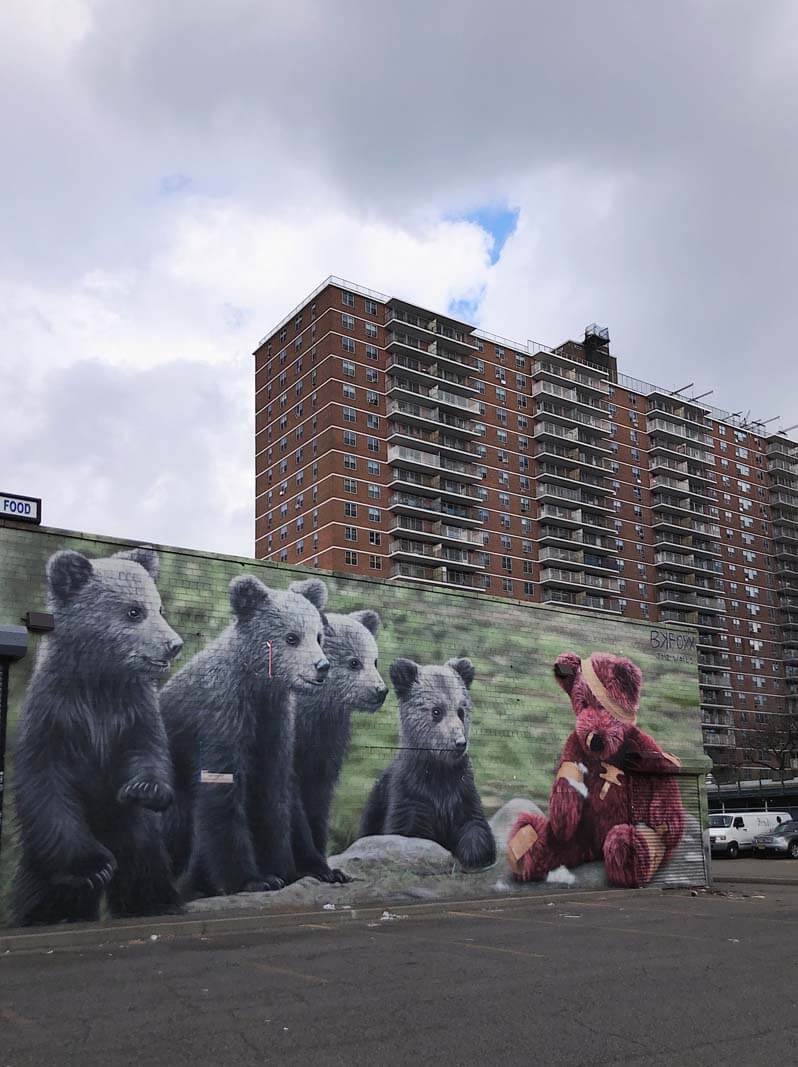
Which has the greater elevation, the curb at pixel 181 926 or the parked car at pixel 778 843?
the curb at pixel 181 926

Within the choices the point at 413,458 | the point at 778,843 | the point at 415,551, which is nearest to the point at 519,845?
the point at 778,843

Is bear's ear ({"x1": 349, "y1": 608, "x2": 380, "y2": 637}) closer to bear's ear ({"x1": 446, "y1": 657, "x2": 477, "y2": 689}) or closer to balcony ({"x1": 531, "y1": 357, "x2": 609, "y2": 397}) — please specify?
bear's ear ({"x1": 446, "y1": 657, "x2": 477, "y2": 689})

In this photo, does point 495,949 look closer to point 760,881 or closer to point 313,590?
point 313,590

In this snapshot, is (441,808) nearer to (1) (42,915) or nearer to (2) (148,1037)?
(1) (42,915)

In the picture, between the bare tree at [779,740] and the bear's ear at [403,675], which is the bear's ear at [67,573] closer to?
the bear's ear at [403,675]

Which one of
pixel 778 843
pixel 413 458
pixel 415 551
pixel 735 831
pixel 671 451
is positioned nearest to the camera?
pixel 778 843

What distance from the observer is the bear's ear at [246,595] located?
20.3m

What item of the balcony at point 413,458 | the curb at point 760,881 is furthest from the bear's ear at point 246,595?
the balcony at point 413,458

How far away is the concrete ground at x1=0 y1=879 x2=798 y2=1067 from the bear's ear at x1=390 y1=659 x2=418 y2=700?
5848mm

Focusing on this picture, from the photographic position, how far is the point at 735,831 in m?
42.0

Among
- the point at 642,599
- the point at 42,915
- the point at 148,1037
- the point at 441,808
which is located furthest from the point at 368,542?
the point at 148,1037

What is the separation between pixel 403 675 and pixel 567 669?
5.33 m

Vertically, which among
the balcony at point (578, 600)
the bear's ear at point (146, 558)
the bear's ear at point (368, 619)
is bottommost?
the bear's ear at point (368, 619)

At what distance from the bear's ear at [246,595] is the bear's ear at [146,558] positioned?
171 centimetres
